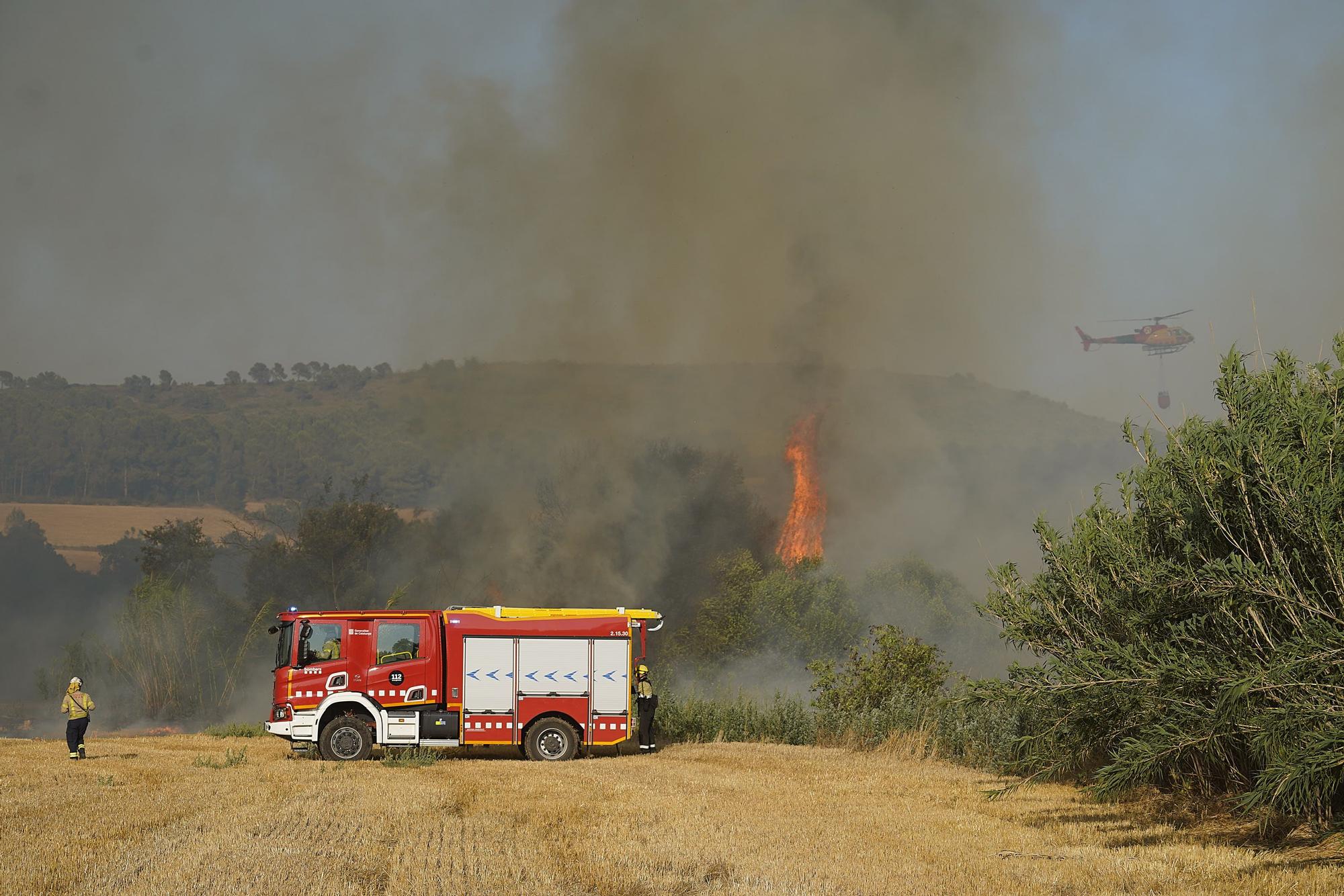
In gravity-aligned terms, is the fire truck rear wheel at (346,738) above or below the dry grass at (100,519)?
below

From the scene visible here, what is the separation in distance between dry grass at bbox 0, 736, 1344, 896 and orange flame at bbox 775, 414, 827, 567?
43.6m

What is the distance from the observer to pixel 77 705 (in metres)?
21.5

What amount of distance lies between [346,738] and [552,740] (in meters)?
3.62

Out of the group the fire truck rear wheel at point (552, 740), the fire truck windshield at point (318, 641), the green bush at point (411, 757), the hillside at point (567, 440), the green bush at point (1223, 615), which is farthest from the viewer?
the hillside at point (567, 440)

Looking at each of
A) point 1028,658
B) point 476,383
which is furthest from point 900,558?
point 476,383

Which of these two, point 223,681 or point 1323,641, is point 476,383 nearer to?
point 223,681

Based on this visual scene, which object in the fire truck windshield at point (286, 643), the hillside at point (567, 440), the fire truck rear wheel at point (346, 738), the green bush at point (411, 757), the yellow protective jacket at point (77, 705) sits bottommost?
the green bush at point (411, 757)

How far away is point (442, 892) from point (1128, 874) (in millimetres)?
6344

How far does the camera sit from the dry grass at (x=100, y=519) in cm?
9788

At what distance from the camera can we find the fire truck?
21.3m

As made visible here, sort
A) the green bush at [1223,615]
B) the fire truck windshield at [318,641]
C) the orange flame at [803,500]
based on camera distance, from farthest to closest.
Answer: the orange flame at [803,500] → the fire truck windshield at [318,641] → the green bush at [1223,615]

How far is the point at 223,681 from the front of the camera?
179 feet

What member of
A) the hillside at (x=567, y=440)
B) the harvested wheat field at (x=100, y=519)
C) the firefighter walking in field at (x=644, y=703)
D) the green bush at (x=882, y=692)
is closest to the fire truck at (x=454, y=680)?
the firefighter walking in field at (x=644, y=703)

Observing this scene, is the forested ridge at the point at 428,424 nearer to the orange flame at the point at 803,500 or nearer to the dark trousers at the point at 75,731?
the orange flame at the point at 803,500
